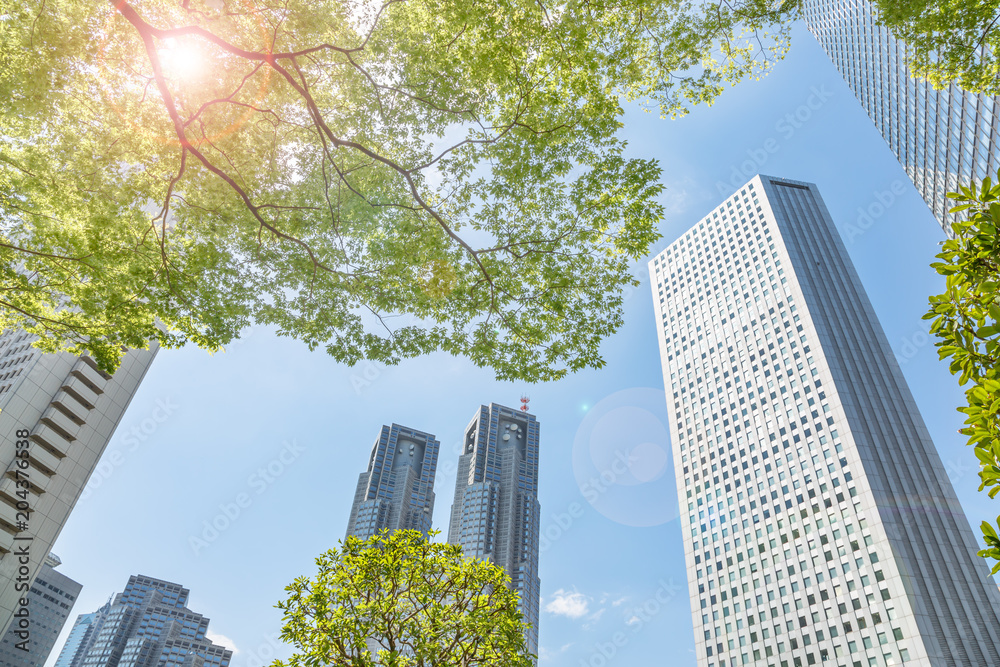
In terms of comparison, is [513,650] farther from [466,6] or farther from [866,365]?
[866,365]

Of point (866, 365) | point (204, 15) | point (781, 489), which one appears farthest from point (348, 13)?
point (866, 365)

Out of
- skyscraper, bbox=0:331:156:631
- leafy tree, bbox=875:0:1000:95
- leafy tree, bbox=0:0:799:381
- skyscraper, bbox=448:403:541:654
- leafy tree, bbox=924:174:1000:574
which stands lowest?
leafy tree, bbox=924:174:1000:574

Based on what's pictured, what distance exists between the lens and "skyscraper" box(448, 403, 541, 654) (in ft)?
404

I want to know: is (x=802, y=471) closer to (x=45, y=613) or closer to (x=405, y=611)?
(x=405, y=611)

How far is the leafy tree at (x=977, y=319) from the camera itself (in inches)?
110

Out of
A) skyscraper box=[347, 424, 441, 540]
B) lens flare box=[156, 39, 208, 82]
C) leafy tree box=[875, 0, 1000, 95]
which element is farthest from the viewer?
skyscraper box=[347, 424, 441, 540]

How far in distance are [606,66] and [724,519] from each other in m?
75.7

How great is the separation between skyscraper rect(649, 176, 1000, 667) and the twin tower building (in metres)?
58.0

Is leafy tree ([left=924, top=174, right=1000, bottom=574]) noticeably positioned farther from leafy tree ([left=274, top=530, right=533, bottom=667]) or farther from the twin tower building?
the twin tower building

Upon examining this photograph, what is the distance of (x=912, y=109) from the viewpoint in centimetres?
6725

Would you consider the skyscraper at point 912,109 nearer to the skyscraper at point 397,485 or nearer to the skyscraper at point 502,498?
the skyscraper at point 502,498

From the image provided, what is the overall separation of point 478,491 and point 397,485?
2410 centimetres

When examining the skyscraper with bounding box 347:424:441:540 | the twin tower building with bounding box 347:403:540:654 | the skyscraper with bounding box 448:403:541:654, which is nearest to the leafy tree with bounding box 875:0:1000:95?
the skyscraper with bounding box 448:403:541:654

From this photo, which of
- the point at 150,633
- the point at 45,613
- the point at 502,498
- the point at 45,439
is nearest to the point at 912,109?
the point at 45,439
